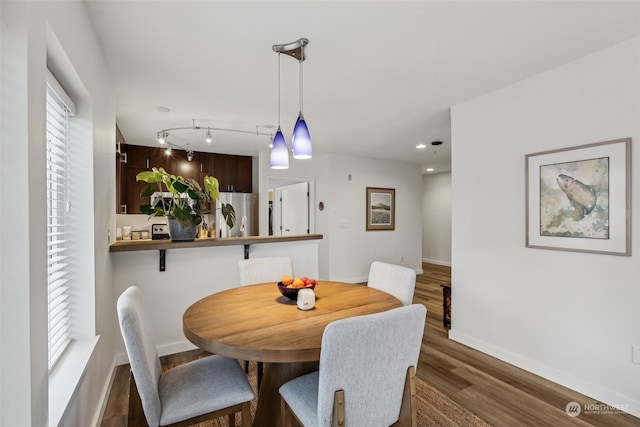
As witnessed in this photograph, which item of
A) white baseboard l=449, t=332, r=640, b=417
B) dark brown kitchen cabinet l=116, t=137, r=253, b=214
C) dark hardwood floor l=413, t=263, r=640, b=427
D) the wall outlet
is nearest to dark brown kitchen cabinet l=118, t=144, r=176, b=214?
dark brown kitchen cabinet l=116, t=137, r=253, b=214

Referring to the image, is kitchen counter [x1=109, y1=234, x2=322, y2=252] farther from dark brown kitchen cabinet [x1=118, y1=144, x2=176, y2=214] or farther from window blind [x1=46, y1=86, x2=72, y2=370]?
dark brown kitchen cabinet [x1=118, y1=144, x2=176, y2=214]

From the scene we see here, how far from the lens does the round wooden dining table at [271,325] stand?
1.19 meters

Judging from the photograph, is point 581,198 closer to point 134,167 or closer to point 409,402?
point 409,402

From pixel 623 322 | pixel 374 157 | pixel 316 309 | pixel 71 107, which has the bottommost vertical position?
pixel 623 322

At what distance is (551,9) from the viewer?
166cm

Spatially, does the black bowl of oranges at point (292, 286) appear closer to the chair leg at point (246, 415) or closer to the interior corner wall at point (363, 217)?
the chair leg at point (246, 415)

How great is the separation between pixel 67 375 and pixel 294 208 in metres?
4.87

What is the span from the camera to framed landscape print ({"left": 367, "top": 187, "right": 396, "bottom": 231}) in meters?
5.83

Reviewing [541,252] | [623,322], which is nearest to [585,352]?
[623,322]

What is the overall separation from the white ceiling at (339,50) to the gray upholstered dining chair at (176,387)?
1569 millimetres

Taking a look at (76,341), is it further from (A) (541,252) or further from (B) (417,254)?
(B) (417,254)

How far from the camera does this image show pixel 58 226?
148cm

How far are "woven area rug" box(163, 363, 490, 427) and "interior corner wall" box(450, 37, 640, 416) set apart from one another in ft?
2.93

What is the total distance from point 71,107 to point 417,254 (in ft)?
20.1
